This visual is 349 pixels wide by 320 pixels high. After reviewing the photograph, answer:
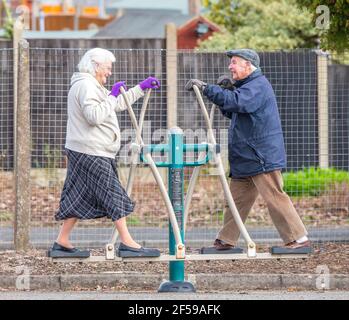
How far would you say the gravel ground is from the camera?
33.1 ft

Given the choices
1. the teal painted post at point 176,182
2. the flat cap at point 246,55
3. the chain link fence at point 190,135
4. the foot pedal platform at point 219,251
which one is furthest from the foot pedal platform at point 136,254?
the chain link fence at point 190,135

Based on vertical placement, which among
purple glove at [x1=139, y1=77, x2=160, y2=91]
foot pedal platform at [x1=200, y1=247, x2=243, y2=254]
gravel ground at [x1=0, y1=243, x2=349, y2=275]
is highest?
purple glove at [x1=139, y1=77, x2=160, y2=91]

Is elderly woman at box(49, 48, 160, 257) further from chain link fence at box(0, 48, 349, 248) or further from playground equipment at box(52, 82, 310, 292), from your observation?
chain link fence at box(0, 48, 349, 248)

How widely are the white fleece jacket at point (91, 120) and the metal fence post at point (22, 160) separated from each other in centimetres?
208

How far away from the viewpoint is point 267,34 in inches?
820

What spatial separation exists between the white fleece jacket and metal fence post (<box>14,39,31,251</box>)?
2.08 metres

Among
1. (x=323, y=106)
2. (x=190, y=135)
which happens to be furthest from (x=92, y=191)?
(x=323, y=106)

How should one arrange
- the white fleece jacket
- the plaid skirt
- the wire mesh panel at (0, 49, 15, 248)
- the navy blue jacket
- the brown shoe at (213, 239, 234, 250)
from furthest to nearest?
1. the wire mesh panel at (0, 49, 15, 248)
2. the brown shoe at (213, 239, 234, 250)
3. the navy blue jacket
4. the plaid skirt
5. the white fleece jacket

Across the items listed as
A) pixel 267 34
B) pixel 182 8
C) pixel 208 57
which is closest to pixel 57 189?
pixel 208 57

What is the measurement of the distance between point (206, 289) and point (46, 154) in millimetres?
4010

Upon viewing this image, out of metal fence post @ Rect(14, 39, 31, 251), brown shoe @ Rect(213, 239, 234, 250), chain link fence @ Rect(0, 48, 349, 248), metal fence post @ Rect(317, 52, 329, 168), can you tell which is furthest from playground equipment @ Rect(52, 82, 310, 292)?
metal fence post @ Rect(317, 52, 329, 168)

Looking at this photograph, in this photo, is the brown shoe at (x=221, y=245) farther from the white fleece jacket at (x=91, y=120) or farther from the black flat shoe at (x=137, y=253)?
the white fleece jacket at (x=91, y=120)

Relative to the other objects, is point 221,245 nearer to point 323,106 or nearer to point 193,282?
point 193,282
